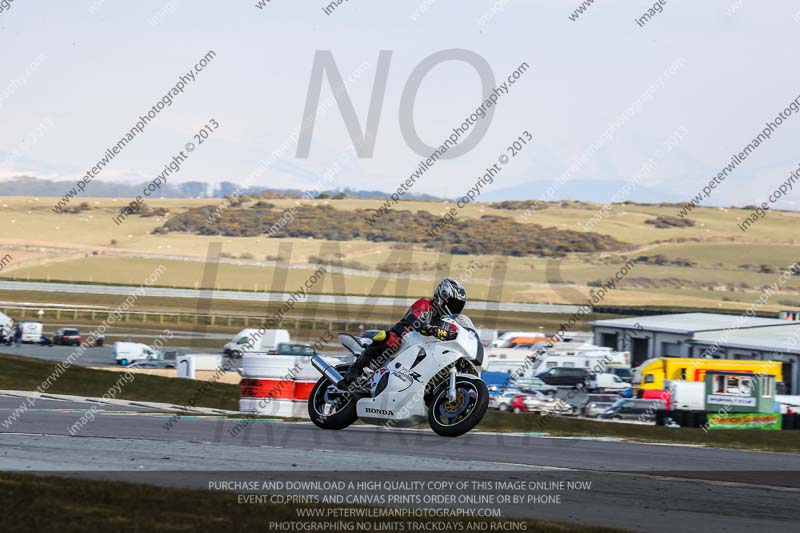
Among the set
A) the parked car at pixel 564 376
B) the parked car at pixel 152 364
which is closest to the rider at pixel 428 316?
the parked car at pixel 152 364

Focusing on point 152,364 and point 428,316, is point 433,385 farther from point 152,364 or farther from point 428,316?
point 152,364

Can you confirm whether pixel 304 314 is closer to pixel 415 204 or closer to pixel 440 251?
pixel 440 251

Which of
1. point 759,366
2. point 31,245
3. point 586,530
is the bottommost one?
point 586,530

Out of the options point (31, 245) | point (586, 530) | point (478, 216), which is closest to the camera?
point (586, 530)

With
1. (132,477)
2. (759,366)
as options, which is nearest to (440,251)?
(759,366)

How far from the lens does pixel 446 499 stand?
433 inches

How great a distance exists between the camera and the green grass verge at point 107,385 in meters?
29.1

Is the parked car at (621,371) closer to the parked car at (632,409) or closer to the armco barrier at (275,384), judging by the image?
the parked car at (632,409)

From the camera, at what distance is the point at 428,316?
47.5 ft

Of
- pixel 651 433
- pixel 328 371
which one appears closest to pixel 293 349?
pixel 651 433

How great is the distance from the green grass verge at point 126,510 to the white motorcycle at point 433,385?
4.30 m

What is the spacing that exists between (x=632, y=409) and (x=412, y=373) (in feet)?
82.5

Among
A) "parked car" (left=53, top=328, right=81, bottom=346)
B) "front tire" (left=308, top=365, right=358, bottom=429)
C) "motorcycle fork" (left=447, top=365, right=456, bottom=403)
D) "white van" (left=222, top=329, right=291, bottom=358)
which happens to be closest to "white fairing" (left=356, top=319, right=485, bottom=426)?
"motorcycle fork" (left=447, top=365, right=456, bottom=403)

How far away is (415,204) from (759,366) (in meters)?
139
